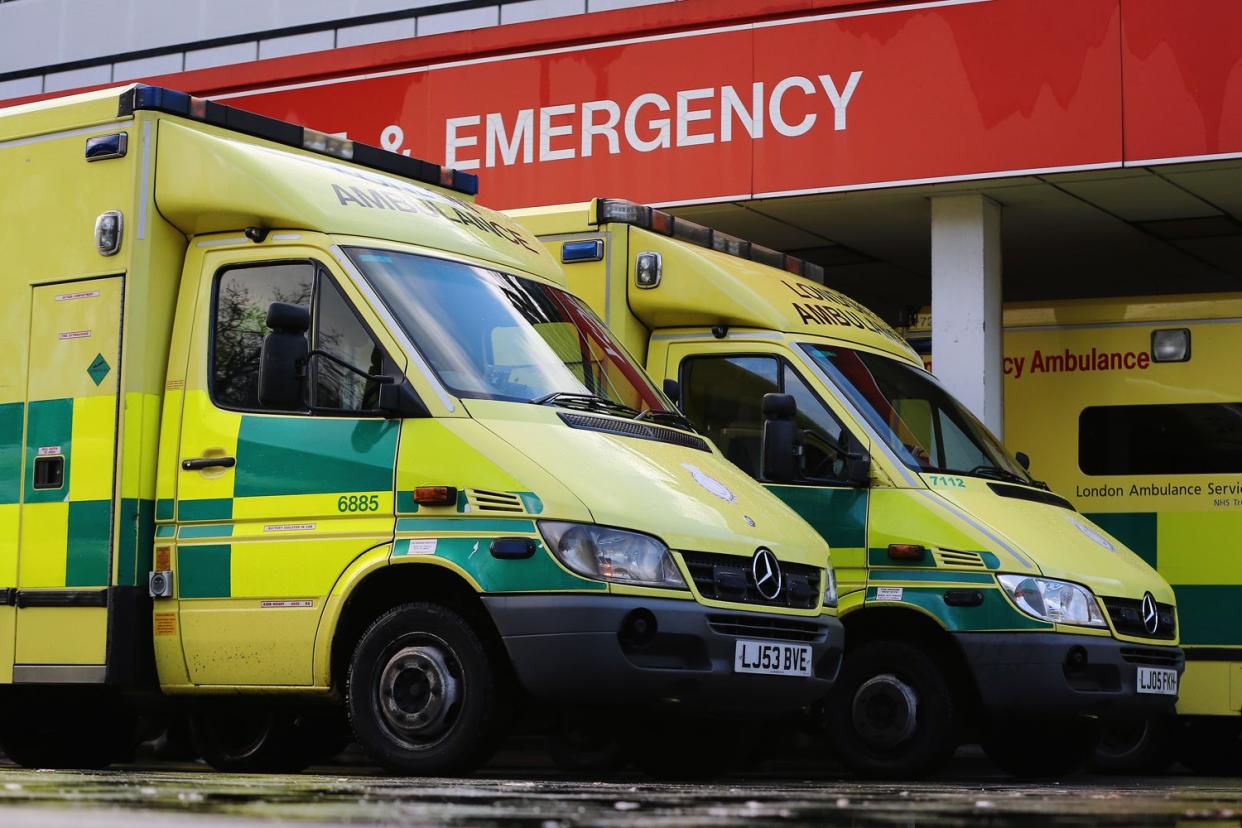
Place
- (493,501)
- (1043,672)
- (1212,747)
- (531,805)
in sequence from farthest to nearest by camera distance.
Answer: (1212,747), (1043,672), (493,501), (531,805)

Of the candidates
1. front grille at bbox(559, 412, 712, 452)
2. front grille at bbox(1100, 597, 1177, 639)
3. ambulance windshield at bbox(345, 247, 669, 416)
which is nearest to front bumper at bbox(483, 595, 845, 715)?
front grille at bbox(559, 412, 712, 452)

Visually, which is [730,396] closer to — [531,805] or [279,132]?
[279,132]

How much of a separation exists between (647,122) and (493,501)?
7.34 meters

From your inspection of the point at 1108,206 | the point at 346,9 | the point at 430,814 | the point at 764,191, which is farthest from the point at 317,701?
the point at 346,9

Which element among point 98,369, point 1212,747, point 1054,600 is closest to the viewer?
point 98,369

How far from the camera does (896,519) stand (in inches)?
379

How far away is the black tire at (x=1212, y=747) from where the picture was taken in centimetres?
1232

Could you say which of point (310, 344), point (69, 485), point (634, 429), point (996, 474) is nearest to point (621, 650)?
point (634, 429)

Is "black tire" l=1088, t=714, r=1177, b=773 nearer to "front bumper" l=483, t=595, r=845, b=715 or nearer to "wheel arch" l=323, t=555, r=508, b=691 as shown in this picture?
"front bumper" l=483, t=595, r=845, b=715

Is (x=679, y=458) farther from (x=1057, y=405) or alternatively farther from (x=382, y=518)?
(x=1057, y=405)

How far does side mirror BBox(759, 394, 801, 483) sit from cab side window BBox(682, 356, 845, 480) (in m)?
0.27

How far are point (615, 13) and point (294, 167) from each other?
629 cm

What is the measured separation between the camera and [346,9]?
55.6 ft

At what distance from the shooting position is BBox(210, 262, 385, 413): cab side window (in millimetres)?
8016
